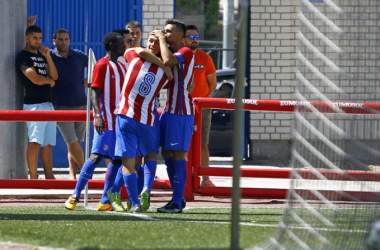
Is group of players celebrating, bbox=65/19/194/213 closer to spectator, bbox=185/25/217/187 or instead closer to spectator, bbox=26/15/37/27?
spectator, bbox=185/25/217/187

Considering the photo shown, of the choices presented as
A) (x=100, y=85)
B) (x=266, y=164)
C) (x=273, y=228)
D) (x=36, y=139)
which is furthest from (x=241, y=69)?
(x=266, y=164)

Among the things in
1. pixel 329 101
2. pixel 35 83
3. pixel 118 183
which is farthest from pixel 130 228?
pixel 35 83

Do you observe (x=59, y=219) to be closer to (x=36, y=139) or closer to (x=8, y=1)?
(x=36, y=139)

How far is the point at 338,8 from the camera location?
6285mm

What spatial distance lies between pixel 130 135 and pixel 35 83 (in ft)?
9.92

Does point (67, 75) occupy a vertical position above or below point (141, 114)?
above

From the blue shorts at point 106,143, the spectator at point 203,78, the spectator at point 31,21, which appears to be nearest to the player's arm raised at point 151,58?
the blue shorts at point 106,143

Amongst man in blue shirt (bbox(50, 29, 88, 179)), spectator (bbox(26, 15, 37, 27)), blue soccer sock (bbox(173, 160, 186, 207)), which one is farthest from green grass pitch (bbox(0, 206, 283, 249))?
spectator (bbox(26, 15, 37, 27))

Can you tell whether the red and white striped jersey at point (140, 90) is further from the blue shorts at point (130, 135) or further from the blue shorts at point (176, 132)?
the blue shorts at point (176, 132)

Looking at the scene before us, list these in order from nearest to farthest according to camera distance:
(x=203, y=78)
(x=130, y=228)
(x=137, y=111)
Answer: (x=130, y=228) → (x=137, y=111) → (x=203, y=78)

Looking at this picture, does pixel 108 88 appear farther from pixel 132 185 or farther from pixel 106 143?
pixel 132 185

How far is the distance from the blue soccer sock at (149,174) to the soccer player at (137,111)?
169mm

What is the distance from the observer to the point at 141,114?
8992mm

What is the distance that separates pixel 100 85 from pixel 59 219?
1.66 meters
